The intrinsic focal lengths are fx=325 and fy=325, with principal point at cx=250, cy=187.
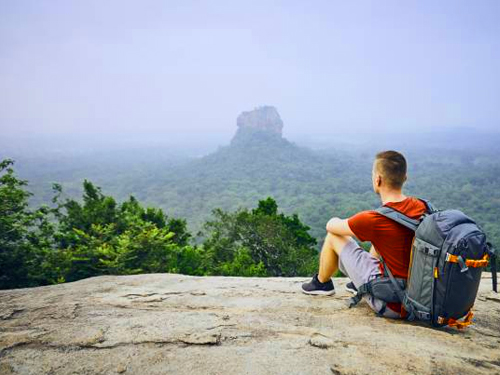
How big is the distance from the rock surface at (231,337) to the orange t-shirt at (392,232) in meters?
0.55

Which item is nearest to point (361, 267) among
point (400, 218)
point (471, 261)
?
point (400, 218)

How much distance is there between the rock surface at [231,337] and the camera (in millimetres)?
2242

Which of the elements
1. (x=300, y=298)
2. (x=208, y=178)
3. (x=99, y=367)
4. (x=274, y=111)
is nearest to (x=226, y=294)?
(x=300, y=298)

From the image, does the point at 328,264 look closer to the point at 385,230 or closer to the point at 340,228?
the point at 340,228

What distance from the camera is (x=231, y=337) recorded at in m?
2.66

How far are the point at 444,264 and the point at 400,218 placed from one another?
453 mm

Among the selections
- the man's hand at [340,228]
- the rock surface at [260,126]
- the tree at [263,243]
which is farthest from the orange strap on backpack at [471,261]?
the rock surface at [260,126]

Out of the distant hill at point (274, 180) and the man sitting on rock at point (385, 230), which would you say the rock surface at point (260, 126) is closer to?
the distant hill at point (274, 180)

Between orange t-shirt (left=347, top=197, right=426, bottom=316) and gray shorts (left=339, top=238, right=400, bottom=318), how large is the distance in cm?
25

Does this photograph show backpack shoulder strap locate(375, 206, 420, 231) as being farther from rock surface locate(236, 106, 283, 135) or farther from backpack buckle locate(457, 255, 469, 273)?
rock surface locate(236, 106, 283, 135)

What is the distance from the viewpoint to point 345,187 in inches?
4230

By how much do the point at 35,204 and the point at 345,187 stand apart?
296ft

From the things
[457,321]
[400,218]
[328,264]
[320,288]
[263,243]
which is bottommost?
[263,243]

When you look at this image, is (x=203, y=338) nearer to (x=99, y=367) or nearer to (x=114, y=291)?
(x=99, y=367)
